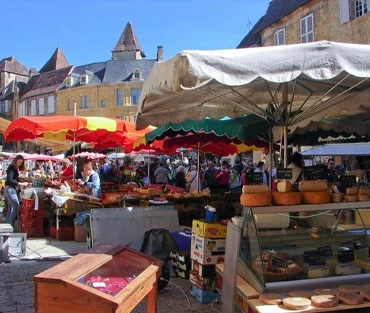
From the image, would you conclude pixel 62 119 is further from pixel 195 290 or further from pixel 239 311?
pixel 239 311

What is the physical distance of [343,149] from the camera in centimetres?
1567

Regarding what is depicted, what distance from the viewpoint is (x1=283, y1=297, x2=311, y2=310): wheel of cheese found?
9.52ft

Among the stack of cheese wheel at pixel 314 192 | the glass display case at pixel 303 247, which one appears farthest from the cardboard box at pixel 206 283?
the stack of cheese wheel at pixel 314 192

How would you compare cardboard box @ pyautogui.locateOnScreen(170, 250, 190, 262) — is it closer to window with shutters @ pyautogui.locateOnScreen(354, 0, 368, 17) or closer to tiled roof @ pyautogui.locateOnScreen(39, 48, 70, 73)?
window with shutters @ pyautogui.locateOnScreen(354, 0, 368, 17)

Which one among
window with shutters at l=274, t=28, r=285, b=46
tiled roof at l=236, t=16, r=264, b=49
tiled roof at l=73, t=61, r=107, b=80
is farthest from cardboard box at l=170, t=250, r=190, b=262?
tiled roof at l=73, t=61, r=107, b=80

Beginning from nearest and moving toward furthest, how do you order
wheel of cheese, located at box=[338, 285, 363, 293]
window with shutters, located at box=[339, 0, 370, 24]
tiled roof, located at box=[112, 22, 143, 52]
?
wheel of cheese, located at box=[338, 285, 363, 293] → window with shutters, located at box=[339, 0, 370, 24] → tiled roof, located at box=[112, 22, 143, 52]

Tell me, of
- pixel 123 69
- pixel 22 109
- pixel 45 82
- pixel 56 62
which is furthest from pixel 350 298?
pixel 56 62

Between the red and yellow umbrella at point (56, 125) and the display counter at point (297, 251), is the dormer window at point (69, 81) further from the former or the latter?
the display counter at point (297, 251)

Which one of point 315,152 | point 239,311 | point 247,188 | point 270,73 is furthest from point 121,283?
point 315,152

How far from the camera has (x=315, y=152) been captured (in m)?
16.7

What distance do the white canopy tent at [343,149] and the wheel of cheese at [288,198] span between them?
12011mm

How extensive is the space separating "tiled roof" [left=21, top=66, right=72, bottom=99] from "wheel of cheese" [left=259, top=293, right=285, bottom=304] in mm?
53600

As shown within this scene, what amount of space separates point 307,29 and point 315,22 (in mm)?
690

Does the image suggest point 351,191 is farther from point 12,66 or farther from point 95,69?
point 12,66
